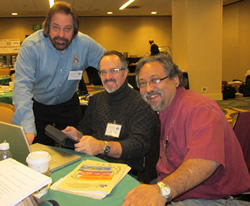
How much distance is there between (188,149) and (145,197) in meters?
0.33

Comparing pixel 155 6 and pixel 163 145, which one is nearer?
pixel 163 145

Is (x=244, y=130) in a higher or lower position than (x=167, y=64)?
lower

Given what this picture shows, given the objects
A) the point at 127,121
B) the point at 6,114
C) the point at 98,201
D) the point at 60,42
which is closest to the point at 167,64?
the point at 127,121

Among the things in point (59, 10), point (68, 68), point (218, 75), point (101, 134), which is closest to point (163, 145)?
point (101, 134)

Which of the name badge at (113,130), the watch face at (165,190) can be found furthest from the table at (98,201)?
the name badge at (113,130)

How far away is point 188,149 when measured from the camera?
1.09 metres

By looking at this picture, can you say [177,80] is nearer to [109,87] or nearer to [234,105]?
[109,87]

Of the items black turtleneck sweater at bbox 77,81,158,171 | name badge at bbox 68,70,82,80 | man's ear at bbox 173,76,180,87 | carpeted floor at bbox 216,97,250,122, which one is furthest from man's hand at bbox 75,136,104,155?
carpeted floor at bbox 216,97,250,122

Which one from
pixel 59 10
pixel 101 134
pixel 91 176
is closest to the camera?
pixel 91 176

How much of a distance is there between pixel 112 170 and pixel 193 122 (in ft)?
1.43

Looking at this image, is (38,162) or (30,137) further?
(30,137)

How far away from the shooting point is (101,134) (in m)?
1.82

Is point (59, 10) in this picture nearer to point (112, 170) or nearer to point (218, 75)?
point (112, 170)

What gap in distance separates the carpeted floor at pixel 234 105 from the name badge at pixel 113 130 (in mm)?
4339
